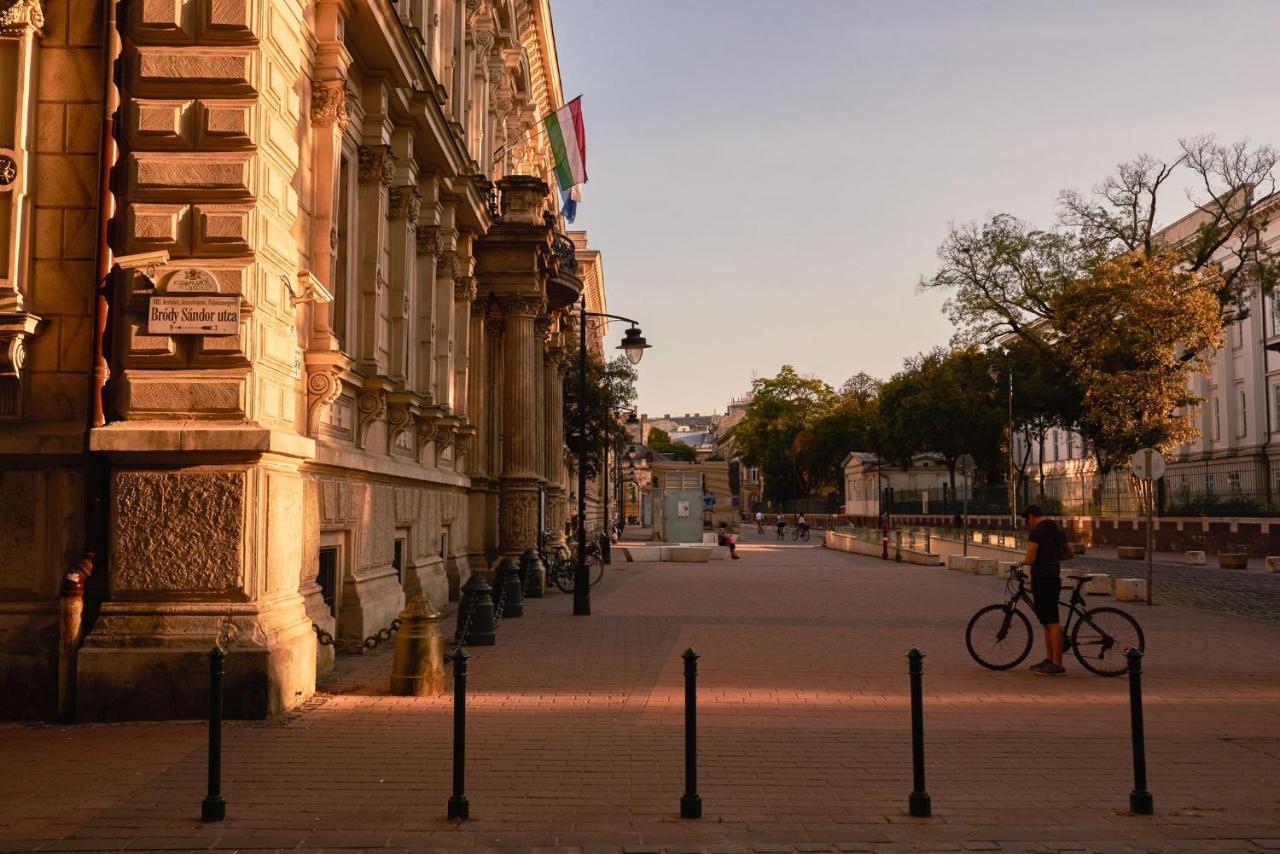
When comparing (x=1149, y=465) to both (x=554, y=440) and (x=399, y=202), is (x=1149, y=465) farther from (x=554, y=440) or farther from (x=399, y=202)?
(x=554, y=440)

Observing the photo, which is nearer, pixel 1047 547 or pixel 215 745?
pixel 215 745

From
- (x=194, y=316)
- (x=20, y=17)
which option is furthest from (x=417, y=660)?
(x=20, y=17)

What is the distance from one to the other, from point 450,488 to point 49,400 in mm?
10598

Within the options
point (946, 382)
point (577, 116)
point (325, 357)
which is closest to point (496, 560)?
point (577, 116)

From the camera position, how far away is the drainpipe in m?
9.63

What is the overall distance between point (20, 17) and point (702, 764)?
830 cm

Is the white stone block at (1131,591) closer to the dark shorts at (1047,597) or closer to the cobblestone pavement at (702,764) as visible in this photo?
the cobblestone pavement at (702,764)

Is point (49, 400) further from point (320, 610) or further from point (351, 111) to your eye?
point (351, 111)

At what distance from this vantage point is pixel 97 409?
9.88 m

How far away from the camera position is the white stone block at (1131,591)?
75.1 feet

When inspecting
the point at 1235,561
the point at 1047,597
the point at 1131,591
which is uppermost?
the point at 1047,597

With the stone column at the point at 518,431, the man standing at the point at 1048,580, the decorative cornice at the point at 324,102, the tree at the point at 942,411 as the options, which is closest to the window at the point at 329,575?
the decorative cornice at the point at 324,102

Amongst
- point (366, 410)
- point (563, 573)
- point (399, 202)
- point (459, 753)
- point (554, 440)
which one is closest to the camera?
point (459, 753)

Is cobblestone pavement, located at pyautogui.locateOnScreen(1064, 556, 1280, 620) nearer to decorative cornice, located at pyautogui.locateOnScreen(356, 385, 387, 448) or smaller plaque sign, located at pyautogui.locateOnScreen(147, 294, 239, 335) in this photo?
decorative cornice, located at pyautogui.locateOnScreen(356, 385, 387, 448)
